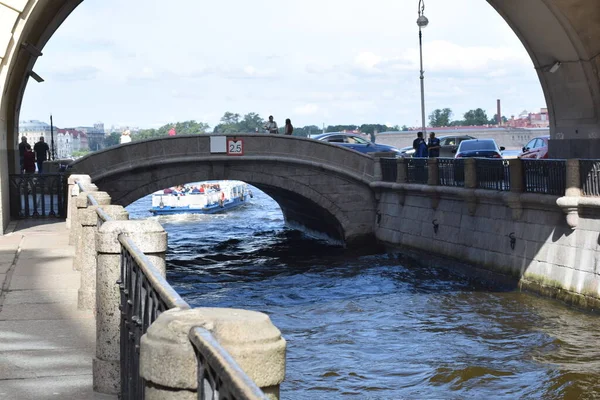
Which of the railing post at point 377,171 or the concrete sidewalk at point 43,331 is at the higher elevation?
the railing post at point 377,171

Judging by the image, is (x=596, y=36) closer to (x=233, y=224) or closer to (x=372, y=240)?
(x=372, y=240)

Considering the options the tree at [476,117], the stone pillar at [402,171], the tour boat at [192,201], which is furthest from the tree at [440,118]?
the stone pillar at [402,171]

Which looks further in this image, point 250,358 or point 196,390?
point 196,390

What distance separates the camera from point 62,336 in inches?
325

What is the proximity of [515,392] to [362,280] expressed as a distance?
1160cm

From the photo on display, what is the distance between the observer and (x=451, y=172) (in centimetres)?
2673

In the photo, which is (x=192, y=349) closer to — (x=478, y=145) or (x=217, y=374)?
(x=217, y=374)

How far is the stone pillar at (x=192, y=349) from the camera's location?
3.35 m

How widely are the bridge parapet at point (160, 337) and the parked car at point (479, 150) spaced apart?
26.9 meters

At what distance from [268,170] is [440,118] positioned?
486 ft

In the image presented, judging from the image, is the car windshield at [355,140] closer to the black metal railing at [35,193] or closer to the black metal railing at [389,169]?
the black metal railing at [389,169]

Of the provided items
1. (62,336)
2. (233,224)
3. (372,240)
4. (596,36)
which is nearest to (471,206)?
(596,36)

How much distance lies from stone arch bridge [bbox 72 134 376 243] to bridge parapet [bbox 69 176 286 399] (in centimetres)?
2242

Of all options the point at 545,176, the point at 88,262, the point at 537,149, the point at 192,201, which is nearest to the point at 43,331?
the point at 88,262
